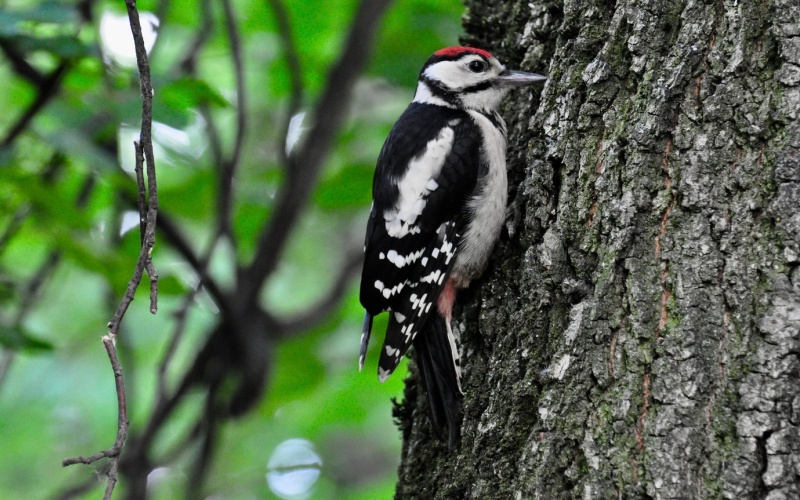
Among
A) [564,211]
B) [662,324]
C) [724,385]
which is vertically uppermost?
[564,211]

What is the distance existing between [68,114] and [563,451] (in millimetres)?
1966

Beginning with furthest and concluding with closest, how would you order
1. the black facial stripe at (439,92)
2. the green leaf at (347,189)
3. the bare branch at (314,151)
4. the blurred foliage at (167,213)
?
the bare branch at (314,151), the green leaf at (347,189), the black facial stripe at (439,92), the blurred foliage at (167,213)

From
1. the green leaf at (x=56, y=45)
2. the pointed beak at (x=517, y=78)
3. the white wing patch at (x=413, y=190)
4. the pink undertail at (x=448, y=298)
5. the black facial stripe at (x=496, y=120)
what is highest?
the green leaf at (x=56, y=45)

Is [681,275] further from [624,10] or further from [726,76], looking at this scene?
[624,10]

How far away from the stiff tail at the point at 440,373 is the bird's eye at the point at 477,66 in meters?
0.92

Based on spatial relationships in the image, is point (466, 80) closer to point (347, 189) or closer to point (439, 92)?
point (439, 92)

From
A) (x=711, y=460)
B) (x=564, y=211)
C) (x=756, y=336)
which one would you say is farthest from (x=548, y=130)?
(x=711, y=460)

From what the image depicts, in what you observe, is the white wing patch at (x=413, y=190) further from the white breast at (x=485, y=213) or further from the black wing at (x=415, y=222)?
the white breast at (x=485, y=213)

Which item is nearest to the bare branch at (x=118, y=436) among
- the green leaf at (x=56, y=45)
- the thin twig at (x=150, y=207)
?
the thin twig at (x=150, y=207)

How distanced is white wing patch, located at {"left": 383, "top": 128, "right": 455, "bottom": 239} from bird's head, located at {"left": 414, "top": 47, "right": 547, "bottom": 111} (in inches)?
12.2

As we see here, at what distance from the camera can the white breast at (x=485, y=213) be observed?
2.43 meters

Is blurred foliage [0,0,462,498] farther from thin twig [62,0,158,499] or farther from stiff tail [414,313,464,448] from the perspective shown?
stiff tail [414,313,464,448]

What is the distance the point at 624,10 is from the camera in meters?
1.94

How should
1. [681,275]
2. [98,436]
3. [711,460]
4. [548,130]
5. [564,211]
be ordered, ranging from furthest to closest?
[98,436], [548,130], [564,211], [681,275], [711,460]
